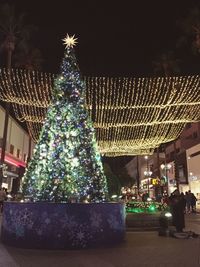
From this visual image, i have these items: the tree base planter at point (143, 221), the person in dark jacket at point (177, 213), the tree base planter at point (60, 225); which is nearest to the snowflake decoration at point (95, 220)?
the tree base planter at point (60, 225)

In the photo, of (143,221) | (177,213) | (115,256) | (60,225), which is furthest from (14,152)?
(115,256)

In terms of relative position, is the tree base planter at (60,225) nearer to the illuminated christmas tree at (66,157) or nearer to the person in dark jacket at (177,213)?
the illuminated christmas tree at (66,157)

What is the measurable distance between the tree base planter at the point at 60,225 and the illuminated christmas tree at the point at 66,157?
0.64 m

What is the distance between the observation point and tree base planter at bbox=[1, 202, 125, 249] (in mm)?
8617

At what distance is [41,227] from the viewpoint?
8.68 metres

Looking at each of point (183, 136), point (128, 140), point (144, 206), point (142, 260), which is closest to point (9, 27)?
point (128, 140)

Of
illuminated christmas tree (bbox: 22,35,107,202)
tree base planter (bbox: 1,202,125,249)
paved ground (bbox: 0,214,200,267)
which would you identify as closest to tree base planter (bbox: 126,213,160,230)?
paved ground (bbox: 0,214,200,267)

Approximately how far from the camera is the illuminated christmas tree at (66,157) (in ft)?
31.1

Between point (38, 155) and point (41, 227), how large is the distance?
231 cm

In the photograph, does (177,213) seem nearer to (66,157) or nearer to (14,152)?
(66,157)

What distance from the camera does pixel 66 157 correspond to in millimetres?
9711

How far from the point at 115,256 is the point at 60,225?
1780 mm

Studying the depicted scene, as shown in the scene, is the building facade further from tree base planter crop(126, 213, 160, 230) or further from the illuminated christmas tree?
the illuminated christmas tree

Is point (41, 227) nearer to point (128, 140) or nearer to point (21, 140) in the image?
point (128, 140)
